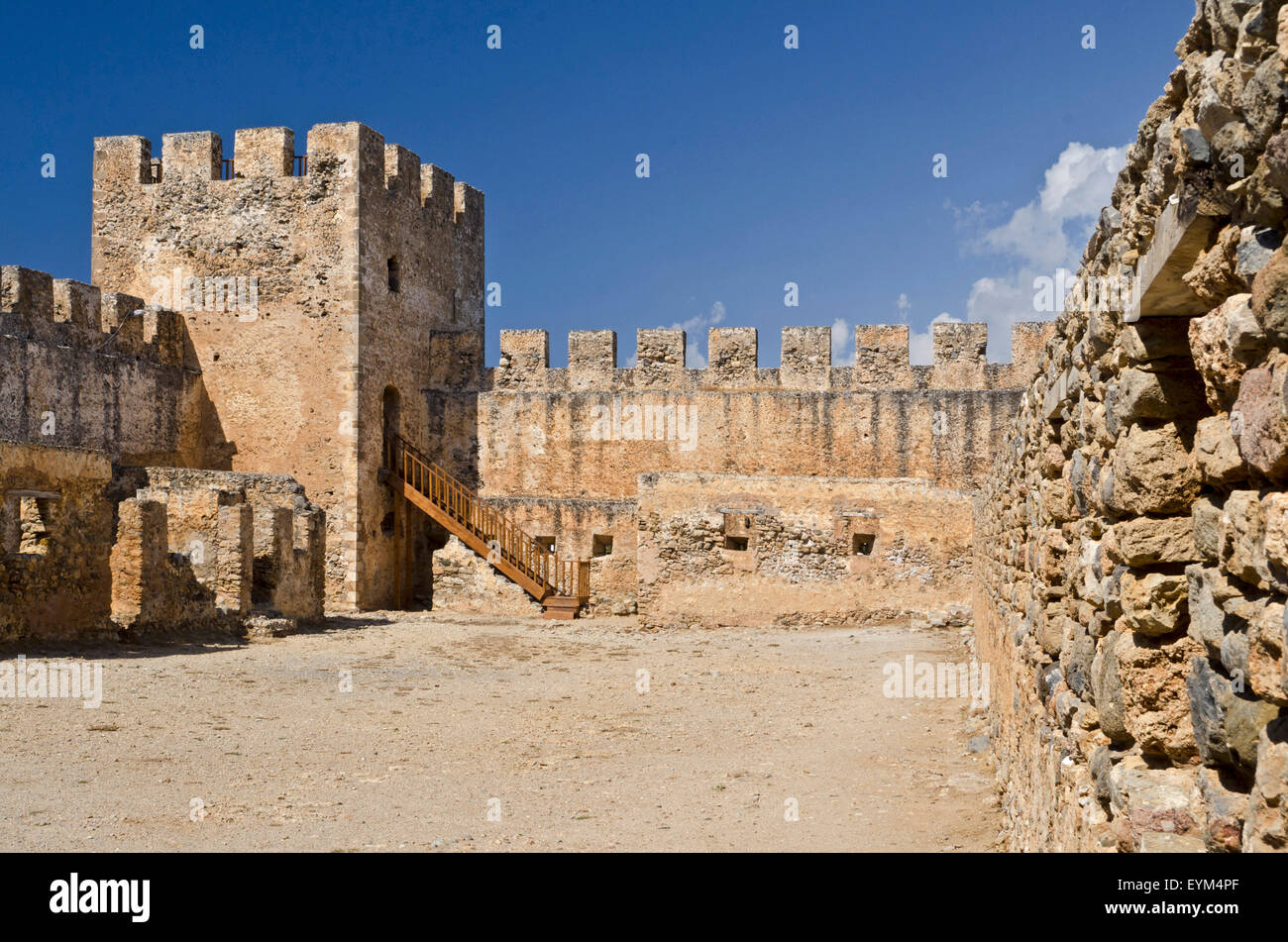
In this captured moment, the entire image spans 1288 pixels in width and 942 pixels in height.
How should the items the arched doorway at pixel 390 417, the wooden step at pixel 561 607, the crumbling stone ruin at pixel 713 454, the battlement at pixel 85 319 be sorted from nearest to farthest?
the crumbling stone ruin at pixel 713 454 → the battlement at pixel 85 319 → the wooden step at pixel 561 607 → the arched doorway at pixel 390 417

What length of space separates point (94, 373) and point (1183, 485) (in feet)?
68.3

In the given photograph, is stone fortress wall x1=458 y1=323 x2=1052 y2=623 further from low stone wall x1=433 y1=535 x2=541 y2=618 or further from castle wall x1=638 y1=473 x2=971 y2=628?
castle wall x1=638 y1=473 x2=971 y2=628

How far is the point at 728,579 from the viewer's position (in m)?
18.1

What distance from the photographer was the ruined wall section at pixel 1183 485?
185cm

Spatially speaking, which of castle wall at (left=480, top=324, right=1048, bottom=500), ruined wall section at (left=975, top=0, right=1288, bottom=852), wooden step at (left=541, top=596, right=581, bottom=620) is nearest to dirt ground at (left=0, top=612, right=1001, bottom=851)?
ruined wall section at (left=975, top=0, right=1288, bottom=852)

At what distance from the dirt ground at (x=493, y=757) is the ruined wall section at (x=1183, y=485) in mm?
3105

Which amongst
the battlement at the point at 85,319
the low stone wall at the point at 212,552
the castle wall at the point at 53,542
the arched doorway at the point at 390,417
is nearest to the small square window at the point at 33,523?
the castle wall at the point at 53,542

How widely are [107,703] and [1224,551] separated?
34.9 feet

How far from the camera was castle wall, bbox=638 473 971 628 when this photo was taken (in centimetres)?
1758

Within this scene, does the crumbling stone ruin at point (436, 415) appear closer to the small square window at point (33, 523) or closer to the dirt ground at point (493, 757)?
the dirt ground at point (493, 757)

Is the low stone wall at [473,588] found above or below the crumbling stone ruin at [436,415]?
below

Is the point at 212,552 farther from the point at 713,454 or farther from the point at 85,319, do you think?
the point at 713,454
